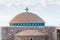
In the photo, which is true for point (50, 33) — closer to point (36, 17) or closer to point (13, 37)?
point (36, 17)

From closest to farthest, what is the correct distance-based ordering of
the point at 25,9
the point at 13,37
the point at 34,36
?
the point at 34,36, the point at 13,37, the point at 25,9

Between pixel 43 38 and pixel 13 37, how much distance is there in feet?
9.98

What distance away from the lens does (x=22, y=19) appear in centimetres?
2077

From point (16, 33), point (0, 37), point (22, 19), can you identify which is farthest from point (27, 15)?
point (0, 37)

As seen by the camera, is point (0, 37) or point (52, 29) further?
point (0, 37)

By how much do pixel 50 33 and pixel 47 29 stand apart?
0.50 meters

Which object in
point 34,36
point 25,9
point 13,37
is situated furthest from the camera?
point 25,9

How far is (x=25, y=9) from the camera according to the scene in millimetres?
A: 21844

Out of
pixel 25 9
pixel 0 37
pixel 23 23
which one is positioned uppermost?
pixel 25 9

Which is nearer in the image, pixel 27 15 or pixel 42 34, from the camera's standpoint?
pixel 42 34

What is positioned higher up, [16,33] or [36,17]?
[36,17]

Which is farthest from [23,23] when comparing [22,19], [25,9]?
[25,9]

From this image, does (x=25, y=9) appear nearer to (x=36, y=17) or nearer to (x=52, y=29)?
(x=36, y=17)

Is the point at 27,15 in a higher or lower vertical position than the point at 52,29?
higher
